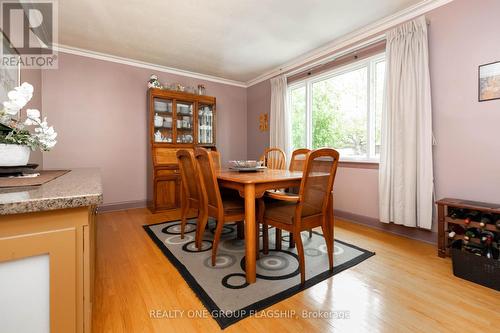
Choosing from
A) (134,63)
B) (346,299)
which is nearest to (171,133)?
(134,63)

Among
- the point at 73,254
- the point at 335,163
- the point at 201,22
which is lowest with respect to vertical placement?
the point at 73,254

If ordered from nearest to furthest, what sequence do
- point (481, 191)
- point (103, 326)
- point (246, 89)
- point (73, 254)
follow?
1. point (73, 254)
2. point (103, 326)
3. point (481, 191)
4. point (246, 89)

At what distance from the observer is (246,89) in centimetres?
505

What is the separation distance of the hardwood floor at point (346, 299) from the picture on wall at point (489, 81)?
1.42m

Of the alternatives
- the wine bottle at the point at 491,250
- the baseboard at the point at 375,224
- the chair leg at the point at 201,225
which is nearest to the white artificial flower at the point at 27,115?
the chair leg at the point at 201,225

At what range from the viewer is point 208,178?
6.12 feet

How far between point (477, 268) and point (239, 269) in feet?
5.51

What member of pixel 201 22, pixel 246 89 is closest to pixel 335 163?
pixel 201 22

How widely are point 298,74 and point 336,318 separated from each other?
3399 millimetres

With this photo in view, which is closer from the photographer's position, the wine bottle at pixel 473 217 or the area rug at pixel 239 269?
the area rug at pixel 239 269

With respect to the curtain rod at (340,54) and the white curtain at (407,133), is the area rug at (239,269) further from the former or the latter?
the curtain rod at (340,54)

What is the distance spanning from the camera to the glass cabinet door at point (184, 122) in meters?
3.94

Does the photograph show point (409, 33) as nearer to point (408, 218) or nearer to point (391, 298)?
point (408, 218)

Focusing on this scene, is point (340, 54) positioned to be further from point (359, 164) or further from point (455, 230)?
point (455, 230)
